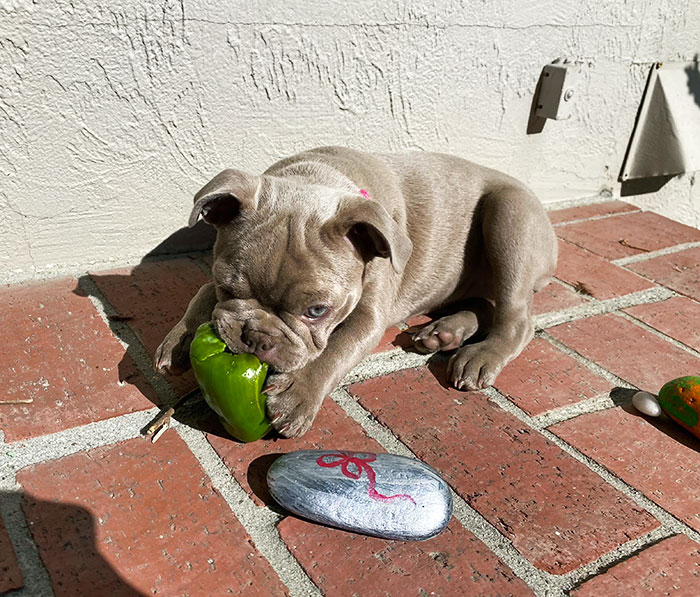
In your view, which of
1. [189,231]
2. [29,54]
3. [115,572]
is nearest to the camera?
[115,572]

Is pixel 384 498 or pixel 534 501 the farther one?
pixel 534 501

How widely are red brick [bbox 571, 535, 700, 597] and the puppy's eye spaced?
1.30 meters

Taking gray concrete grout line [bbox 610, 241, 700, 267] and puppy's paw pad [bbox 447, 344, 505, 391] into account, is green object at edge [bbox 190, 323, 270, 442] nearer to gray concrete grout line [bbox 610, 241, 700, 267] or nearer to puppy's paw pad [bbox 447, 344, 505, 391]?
puppy's paw pad [bbox 447, 344, 505, 391]

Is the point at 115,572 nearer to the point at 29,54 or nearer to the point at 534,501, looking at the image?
the point at 534,501

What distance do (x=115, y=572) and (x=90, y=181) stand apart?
208cm

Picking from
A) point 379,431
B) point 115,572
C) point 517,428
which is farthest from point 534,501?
point 115,572

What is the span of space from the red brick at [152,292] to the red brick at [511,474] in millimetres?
917

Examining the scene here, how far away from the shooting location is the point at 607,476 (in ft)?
8.14

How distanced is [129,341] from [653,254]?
3.34 meters

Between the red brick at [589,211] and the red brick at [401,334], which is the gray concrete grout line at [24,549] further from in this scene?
the red brick at [589,211]

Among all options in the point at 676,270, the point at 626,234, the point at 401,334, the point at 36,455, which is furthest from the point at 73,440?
the point at 626,234

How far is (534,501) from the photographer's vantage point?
7.63 feet

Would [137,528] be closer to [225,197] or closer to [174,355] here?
[174,355]

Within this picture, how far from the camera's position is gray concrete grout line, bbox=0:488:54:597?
1815mm
